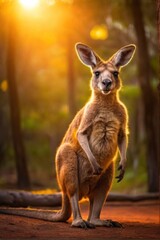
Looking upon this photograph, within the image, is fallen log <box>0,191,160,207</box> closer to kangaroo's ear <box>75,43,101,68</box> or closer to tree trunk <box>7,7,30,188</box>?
kangaroo's ear <box>75,43,101,68</box>

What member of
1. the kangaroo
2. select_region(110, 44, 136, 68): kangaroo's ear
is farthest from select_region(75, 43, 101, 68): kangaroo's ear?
select_region(110, 44, 136, 68): kangaroo's ear

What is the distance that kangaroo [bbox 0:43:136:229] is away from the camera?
25.8ft

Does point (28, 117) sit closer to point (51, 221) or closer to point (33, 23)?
point (33, 23)

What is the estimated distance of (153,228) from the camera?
8.27 meters

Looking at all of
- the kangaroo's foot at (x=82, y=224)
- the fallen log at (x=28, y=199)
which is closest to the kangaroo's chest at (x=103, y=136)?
the kangaroo's foot at (x=82, y=224)

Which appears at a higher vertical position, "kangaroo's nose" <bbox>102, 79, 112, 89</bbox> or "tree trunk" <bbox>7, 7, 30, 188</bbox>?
"kangaroo's nose" <bbox>102, 79, 112, 89</bbox>

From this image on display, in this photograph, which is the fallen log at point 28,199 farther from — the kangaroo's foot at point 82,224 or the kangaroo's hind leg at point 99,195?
the kangaroo's foot at point 82,224

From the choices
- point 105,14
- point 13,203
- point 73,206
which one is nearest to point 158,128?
point 105,14

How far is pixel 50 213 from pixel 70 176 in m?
0.84

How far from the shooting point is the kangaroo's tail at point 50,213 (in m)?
8.11

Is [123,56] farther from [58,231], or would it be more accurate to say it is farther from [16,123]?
[16,123]

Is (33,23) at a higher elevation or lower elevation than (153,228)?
higher

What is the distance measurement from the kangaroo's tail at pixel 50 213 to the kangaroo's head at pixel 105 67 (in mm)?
1548

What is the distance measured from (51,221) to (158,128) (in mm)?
12649
